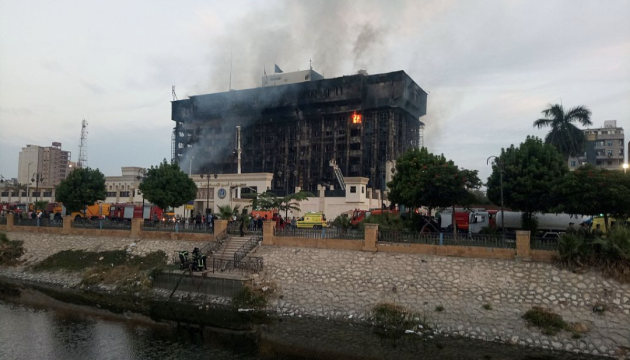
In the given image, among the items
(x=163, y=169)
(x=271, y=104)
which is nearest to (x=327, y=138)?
(x=271, y=104)

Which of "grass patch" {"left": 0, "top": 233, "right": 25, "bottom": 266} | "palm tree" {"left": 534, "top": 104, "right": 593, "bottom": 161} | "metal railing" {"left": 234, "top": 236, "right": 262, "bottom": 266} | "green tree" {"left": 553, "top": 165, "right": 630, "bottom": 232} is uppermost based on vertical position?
"palm tree" {"left": 534, "top": 104, "right": 593, "bottom": 161}

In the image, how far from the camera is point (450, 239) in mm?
24531

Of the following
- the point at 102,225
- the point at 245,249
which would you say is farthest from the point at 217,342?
the point at 102,225

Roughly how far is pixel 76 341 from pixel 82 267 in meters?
14.8

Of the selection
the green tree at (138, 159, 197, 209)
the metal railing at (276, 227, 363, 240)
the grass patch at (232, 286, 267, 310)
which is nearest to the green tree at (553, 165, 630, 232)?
the metal railing at (276, 227, 363, 240)

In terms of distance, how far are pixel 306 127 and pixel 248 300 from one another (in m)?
71.6

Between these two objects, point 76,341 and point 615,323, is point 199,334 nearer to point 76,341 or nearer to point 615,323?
point 76,341

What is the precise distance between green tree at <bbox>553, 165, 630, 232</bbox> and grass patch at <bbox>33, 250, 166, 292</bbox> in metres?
24.7

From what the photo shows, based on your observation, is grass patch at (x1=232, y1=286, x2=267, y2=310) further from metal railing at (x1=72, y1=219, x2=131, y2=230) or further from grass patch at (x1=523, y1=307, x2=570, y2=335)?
metal railing at (x1=72, y1=219, x2=131, y2=230)

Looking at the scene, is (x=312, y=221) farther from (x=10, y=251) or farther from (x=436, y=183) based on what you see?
(x=10, y=251)

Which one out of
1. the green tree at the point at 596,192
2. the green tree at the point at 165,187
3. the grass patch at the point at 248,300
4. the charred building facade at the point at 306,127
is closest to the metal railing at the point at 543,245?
the green tree at the point at 596,192

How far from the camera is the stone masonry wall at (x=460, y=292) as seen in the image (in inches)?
742

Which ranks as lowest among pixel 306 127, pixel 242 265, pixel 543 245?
pixel 242 265

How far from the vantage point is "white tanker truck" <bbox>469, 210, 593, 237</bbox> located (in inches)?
1272
